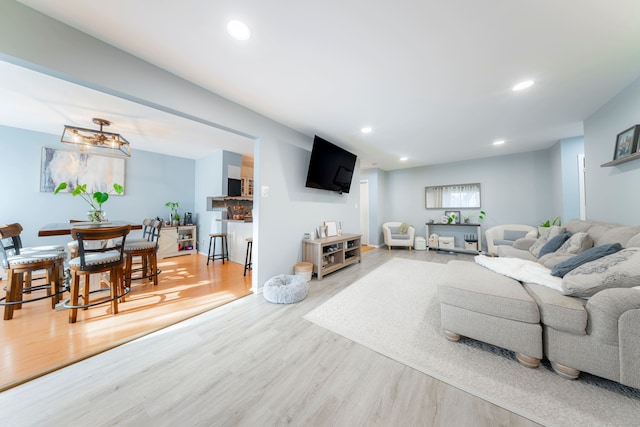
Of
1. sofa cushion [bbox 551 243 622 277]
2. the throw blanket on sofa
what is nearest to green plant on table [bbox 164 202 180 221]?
the throw blanket on sofa

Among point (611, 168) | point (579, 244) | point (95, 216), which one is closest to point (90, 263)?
point (95, 216)

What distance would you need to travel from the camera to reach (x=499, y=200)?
503 centimetres

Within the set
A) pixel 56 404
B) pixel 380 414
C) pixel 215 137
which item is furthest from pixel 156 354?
pixel 215 137

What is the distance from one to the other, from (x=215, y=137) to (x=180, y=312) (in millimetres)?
3043

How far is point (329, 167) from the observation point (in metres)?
3.64

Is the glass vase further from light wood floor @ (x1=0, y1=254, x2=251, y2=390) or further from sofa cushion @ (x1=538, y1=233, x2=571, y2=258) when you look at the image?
sofa cushion @ (x1=538, y1=233, x2=571, y2=258)

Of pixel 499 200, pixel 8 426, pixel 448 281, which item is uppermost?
pixel 499 200

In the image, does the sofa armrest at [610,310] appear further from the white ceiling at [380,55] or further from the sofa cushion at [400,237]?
the sofa cushion at [400,237]

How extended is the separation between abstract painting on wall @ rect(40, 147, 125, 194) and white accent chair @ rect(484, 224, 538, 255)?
816cm

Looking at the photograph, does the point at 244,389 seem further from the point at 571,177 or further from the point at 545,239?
the point at 571,177

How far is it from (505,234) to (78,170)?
29.3 feet

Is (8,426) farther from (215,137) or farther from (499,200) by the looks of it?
(499,200)

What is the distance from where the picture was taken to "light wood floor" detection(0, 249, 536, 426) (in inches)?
42.5

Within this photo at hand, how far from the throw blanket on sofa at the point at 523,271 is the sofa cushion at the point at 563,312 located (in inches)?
8.4
